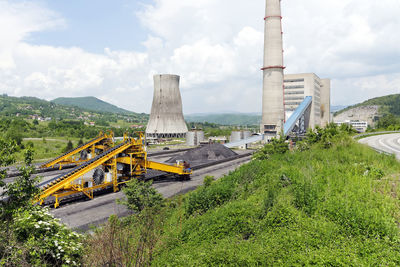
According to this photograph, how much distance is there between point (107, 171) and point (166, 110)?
46957 millimetres

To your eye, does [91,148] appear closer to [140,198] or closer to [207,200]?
[140,198]

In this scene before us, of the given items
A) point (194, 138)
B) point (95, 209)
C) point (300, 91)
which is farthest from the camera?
point (300, 91)

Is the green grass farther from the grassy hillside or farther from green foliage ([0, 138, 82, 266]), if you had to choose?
green foliage ([0, 138, 82, 266])

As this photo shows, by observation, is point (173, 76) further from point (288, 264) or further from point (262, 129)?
point (288, 264)

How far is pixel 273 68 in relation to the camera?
56344 mm

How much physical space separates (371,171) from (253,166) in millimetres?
5243

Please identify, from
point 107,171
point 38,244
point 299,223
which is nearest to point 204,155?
point 107,171

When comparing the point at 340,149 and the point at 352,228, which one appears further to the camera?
the point at 340,149

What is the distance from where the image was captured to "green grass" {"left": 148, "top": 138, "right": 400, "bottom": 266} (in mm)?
5152

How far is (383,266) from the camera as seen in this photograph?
4.36 metres

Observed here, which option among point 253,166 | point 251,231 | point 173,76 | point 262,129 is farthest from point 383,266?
point 173,76

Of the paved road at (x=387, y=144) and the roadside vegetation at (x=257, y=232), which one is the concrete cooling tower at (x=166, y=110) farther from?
the roadside vegetation at (x=257, y=232)

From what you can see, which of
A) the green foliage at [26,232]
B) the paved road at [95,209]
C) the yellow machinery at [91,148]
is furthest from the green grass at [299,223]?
the yellow machinery at [91,148]

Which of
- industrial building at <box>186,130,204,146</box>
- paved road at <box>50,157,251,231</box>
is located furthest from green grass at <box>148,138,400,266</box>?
industrial building at <box>186,130,204,146</box>
